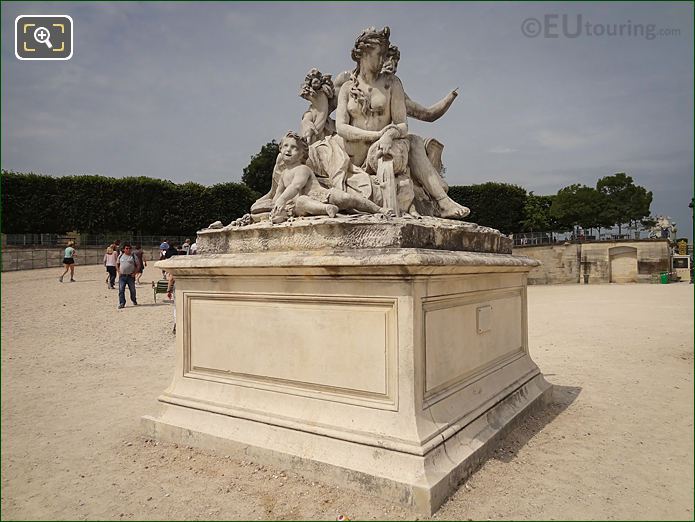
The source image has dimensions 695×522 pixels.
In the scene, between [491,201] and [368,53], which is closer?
[368,53]

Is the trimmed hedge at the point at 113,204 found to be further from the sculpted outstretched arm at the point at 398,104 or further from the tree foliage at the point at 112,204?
the sculpted outstretched arm at the point at 398,104

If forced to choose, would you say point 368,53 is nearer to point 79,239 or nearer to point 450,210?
point 450,210

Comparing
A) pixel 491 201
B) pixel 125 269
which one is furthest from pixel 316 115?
pixel 491 201

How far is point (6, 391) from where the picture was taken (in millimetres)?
5668

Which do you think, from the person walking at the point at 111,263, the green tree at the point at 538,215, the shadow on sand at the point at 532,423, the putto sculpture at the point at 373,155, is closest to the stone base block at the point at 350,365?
the shadow on sand at the point at 532,423

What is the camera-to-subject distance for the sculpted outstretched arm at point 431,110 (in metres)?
5.12

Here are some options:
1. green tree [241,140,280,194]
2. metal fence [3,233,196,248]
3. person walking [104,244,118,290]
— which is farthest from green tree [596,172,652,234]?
person walking [104,244,118,290]

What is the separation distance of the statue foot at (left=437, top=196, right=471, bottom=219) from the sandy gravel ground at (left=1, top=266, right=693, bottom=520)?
A: 205cm

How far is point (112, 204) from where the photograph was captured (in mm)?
29328

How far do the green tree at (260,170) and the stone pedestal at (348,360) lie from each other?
3486 cm

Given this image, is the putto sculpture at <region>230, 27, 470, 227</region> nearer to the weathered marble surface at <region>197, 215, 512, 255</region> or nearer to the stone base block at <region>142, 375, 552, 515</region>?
the weathered marble surface at <region>197, 215, 512, 255</region>

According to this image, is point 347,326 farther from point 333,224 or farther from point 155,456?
point 155,456

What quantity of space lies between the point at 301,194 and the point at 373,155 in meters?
0.77

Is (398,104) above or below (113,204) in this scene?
below
